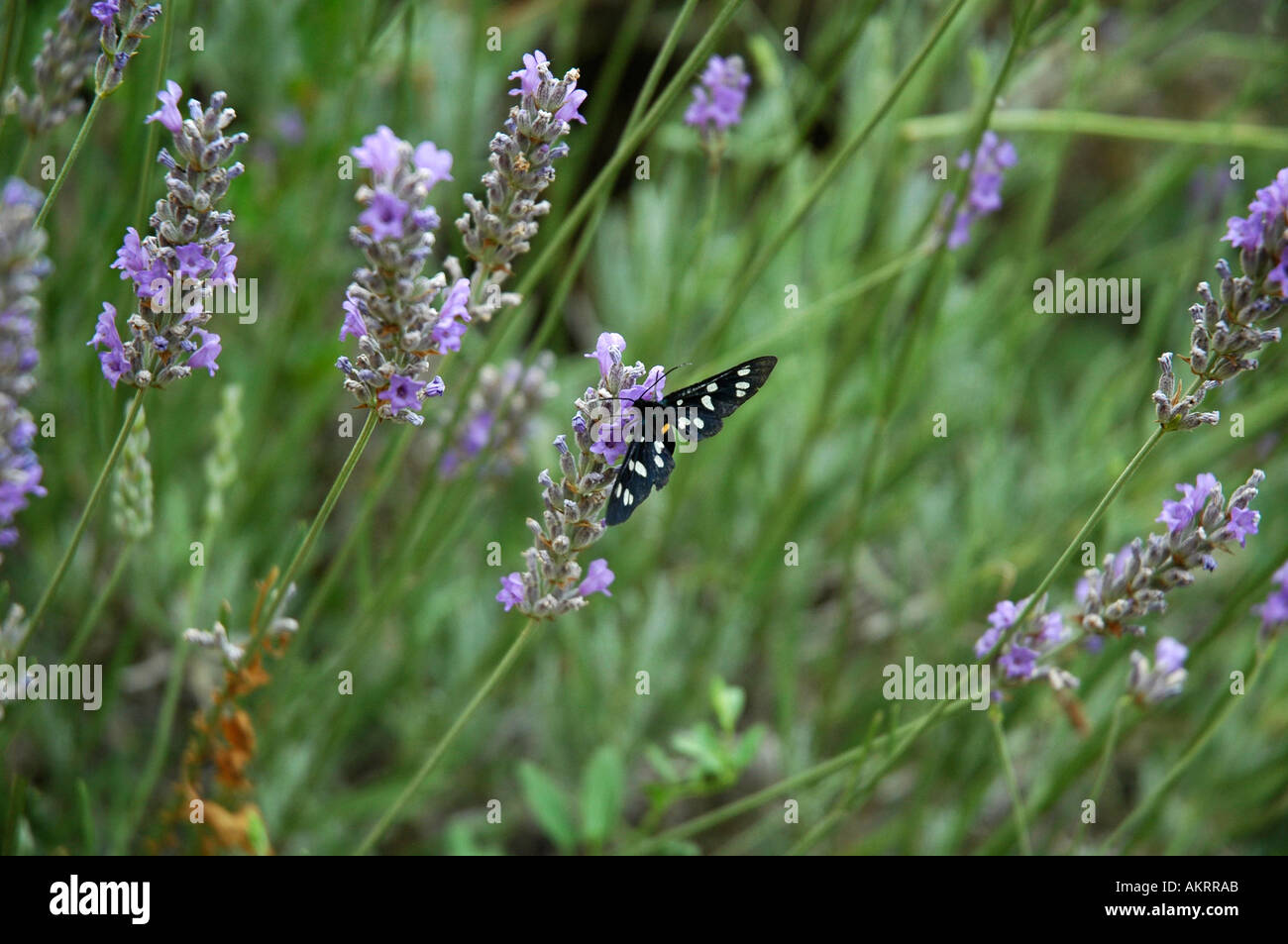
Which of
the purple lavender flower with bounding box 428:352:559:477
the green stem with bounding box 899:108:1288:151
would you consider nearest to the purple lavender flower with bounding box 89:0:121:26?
the purple lavender flower with bounding box 428:352:559:477

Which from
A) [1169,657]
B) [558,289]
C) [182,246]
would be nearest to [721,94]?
[558,289]

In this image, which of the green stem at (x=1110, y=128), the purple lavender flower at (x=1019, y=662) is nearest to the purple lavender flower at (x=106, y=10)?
the purple lavender flower at (x=1019, y=662)

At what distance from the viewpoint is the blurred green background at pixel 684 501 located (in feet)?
6.09

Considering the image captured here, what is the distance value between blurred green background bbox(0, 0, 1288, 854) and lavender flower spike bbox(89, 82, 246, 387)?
0.49 metres

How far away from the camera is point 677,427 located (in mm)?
1252

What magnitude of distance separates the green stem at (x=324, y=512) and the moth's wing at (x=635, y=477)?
26 cm

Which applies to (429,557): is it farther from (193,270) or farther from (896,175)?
(896,175)

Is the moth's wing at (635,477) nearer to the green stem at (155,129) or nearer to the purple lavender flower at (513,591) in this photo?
the purple lavender flower at (513,591)

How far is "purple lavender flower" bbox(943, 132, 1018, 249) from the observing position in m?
1.83

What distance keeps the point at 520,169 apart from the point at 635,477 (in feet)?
1.14

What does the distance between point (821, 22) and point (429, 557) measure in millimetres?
2701

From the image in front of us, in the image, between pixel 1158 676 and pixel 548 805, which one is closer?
pixel 1158 676

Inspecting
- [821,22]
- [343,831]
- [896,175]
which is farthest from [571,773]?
[821,22]

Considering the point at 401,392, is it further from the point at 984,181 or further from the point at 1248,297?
the point at 984,181
